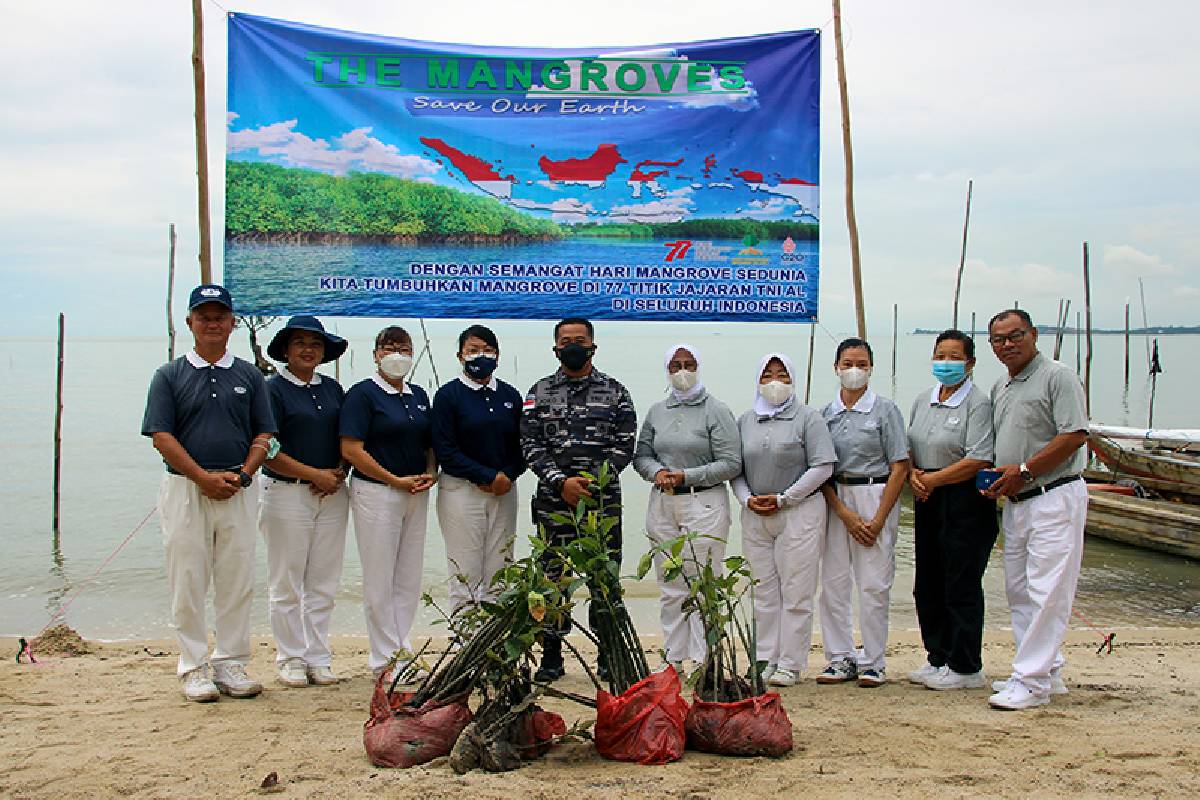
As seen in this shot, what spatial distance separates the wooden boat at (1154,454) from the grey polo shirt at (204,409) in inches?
437

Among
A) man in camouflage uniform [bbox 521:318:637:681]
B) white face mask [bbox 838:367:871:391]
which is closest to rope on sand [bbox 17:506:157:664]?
man in camouflage uniform [bbox 521:318:637:681]

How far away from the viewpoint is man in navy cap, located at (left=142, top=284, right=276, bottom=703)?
15.1 feet

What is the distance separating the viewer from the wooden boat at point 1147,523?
37.3ft

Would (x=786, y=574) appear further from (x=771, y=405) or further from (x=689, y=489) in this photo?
(x=771, y=405)

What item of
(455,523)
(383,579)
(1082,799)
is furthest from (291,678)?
(1082,799)

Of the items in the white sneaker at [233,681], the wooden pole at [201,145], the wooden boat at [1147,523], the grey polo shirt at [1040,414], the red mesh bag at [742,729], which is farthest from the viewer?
the wooden boat at [1147,523]

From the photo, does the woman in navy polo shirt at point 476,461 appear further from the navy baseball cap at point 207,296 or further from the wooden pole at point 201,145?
the wooden pole at point 201,145

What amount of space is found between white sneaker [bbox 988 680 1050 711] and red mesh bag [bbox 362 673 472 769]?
237 centimetres

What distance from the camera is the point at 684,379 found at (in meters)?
5.12

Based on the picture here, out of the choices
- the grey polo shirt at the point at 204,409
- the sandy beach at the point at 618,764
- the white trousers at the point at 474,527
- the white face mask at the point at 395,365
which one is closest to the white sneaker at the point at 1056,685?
the sandy beach at the point at 618,764

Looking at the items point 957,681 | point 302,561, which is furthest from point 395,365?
point 957,681

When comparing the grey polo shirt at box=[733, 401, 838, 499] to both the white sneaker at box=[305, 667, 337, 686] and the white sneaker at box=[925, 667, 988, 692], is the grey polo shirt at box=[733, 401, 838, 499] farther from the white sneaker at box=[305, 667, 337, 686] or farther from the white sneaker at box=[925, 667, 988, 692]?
the white sneaker at box=[305, 667, 337, 686]

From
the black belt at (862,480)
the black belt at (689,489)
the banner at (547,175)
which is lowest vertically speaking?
the black belt at (689,489)

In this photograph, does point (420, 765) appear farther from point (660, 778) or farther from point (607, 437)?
point (607, 437)
